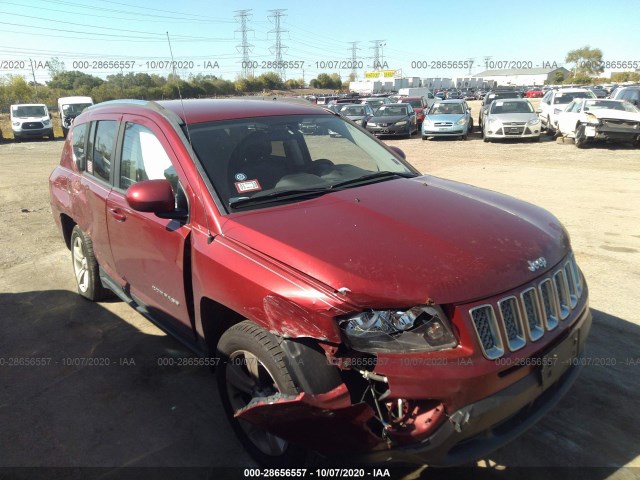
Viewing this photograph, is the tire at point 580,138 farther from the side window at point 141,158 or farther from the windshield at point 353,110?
the side window at point 141,158

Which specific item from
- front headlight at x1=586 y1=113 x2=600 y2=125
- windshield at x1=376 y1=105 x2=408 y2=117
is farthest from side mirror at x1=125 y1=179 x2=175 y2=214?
windshield at x1=376 y1=105 x2=408 y2=117

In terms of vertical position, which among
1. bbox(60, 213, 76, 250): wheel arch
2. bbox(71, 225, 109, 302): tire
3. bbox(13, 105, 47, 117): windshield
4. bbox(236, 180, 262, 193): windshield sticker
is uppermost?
bbox(13, 105, 47, 117): windshield

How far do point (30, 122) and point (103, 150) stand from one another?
26.3 m

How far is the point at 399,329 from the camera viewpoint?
203 centimetres

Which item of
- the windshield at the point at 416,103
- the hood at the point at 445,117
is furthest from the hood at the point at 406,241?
the windshield at the point at 416,103

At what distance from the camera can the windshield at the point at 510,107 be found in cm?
1806

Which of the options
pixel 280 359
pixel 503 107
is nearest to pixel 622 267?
pixel 280 359

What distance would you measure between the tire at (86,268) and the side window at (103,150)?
2.32 feet

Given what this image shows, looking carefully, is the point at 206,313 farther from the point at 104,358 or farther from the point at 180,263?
the point at 104,358

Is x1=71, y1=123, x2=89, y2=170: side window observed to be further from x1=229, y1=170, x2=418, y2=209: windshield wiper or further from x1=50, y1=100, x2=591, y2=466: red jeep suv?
x1=229, y1=170, x2=418, y2=209: windshield wiper

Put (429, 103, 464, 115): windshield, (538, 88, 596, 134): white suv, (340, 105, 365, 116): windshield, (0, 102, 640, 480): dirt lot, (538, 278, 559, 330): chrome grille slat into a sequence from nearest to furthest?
(538, 278, 559, 330): chrome grille slat → (0, 102, 640, 480): dirt lot → (538, 88, 596, 134): white suv → (429, 103, 464, 115): windshield → (340, 105, 365, 116): windshield

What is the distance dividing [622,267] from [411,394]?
438 cm

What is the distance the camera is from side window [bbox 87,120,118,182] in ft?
12.5

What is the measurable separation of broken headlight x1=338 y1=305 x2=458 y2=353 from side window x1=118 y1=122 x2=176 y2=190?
1.65m
